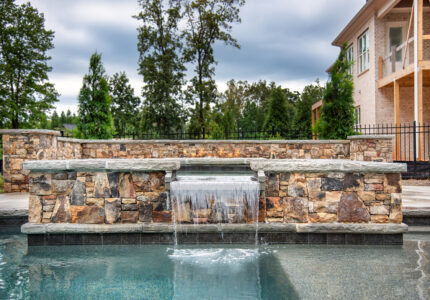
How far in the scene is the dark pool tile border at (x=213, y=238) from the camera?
3.89 m

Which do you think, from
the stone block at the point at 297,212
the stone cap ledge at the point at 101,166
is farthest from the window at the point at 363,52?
the stone cap ledge at the point at 101,166

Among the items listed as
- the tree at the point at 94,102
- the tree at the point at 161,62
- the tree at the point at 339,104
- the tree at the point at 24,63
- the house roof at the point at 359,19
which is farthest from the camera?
the tree at the point at 24,63

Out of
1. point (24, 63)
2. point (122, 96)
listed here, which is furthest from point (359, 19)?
point (122, 96)

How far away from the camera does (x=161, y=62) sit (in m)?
19.4

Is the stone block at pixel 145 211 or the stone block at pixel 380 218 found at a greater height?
the stone block at pixel 145 211

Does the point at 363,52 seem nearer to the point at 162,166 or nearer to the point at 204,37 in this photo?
the point at 204,37

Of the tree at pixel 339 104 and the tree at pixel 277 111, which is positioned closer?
the tree at pixel 339 104

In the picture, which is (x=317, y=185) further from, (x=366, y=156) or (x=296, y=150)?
(x=296, y=150)

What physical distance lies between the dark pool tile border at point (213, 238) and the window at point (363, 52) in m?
12.0

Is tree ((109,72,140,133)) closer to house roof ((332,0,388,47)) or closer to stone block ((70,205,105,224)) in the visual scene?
house roof ((332,0,388,47))

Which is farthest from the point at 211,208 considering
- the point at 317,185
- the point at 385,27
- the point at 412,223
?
the point at 385,27

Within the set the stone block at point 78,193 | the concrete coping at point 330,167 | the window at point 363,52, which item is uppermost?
the window at point 363,52

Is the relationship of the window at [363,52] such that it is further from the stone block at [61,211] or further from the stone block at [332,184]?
the stone block at [61,211]

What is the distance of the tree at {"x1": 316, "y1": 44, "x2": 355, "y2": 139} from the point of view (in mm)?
10047
